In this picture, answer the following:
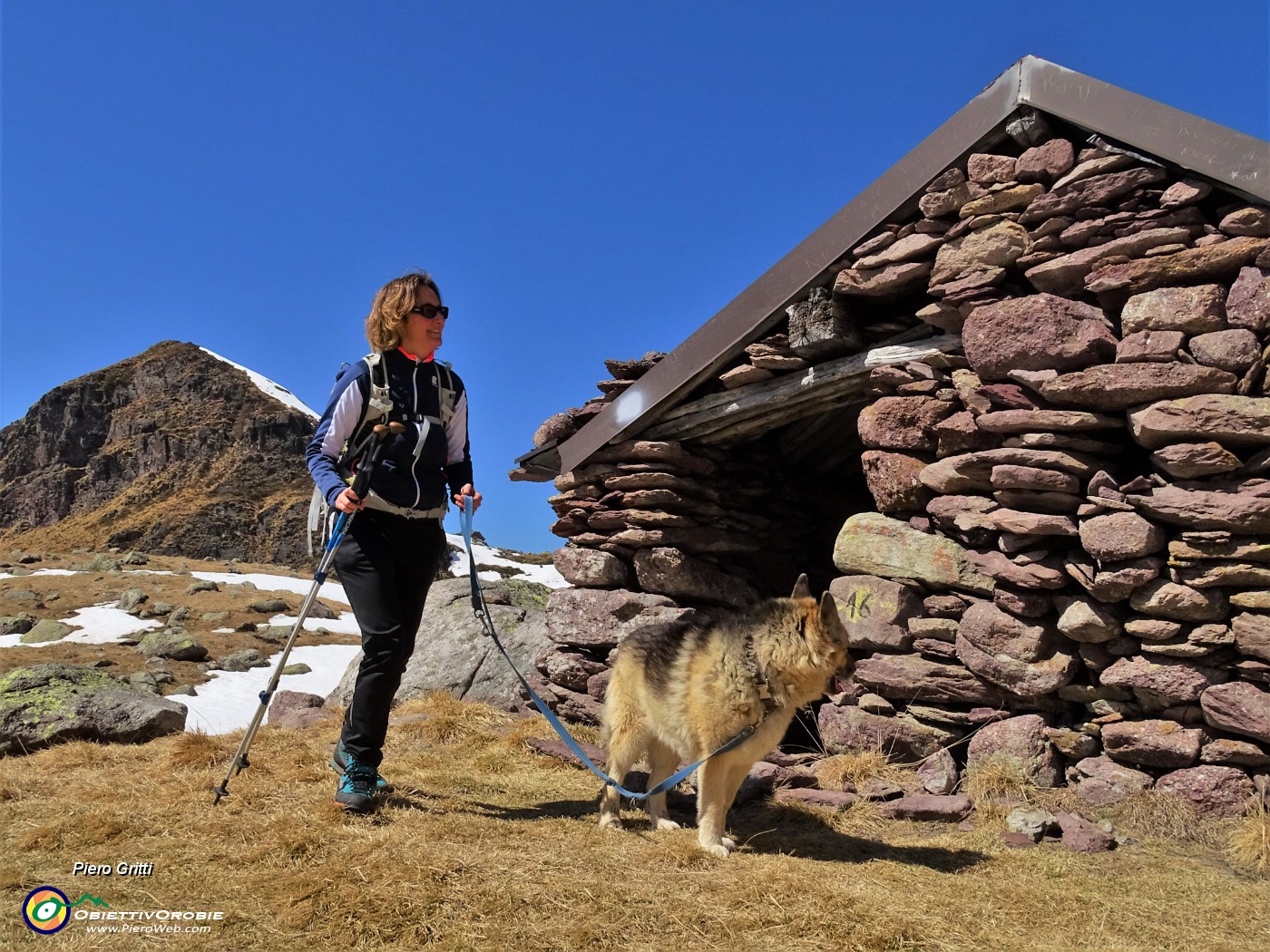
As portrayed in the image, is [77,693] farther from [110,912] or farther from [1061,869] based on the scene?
[1061,869]

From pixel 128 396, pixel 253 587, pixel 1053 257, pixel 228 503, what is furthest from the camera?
pixel 128 396

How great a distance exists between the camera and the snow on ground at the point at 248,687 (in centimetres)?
998

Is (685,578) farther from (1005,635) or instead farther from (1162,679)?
(1162,679)

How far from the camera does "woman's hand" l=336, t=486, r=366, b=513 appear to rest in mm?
4414

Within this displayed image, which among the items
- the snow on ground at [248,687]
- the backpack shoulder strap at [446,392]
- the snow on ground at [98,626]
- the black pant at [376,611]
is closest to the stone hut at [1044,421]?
the black pant at [376,611]

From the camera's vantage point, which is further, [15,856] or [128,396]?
[128,396]

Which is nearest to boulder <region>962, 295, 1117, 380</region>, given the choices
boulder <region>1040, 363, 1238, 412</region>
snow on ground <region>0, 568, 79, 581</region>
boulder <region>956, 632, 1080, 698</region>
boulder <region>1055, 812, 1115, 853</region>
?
boulder <region>1040, 363, 1238, 412</region>

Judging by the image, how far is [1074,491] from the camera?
5.46 metres

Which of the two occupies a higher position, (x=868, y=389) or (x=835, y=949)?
(x=868, y=389)

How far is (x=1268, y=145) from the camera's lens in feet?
16.1

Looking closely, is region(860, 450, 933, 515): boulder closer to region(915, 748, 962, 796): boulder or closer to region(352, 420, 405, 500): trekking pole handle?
region(915, 748, 962, 796): boulder

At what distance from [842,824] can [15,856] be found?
4.40 metres

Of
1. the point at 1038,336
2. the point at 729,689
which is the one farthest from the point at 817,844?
the point at 1038,336

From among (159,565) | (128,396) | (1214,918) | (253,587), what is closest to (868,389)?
(1214,918)
